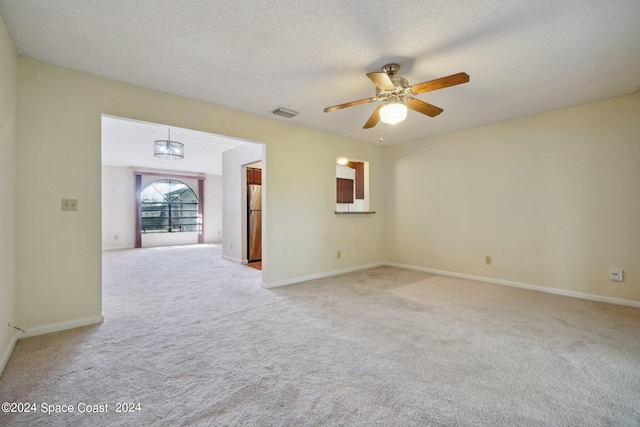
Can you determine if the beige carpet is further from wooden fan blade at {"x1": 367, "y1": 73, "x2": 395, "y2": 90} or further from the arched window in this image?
the arched window

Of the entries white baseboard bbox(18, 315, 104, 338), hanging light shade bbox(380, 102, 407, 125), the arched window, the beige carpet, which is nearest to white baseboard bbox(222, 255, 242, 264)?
the beige carpet

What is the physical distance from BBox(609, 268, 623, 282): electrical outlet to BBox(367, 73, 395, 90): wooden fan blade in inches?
136

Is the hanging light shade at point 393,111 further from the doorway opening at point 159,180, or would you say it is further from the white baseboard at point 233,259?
the white baseboard at point 233,259

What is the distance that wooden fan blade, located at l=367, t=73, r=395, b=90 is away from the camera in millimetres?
2057

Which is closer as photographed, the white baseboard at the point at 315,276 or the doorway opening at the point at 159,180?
the white baseboard at the point at 315,276

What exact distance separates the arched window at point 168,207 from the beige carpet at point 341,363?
5946mm

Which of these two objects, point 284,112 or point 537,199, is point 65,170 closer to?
point 284,112

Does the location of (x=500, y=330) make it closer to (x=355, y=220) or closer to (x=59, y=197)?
(x=355, y=220)

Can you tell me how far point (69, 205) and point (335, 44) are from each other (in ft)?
9.17

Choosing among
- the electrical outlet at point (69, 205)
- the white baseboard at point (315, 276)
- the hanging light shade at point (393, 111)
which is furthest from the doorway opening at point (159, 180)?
the hanging light shade at point (393, 111)

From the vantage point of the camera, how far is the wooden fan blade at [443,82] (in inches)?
77.9

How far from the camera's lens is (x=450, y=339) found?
7.41 feet

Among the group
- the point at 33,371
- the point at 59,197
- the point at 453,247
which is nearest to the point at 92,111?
the point at 59,197

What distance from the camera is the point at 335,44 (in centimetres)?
212
